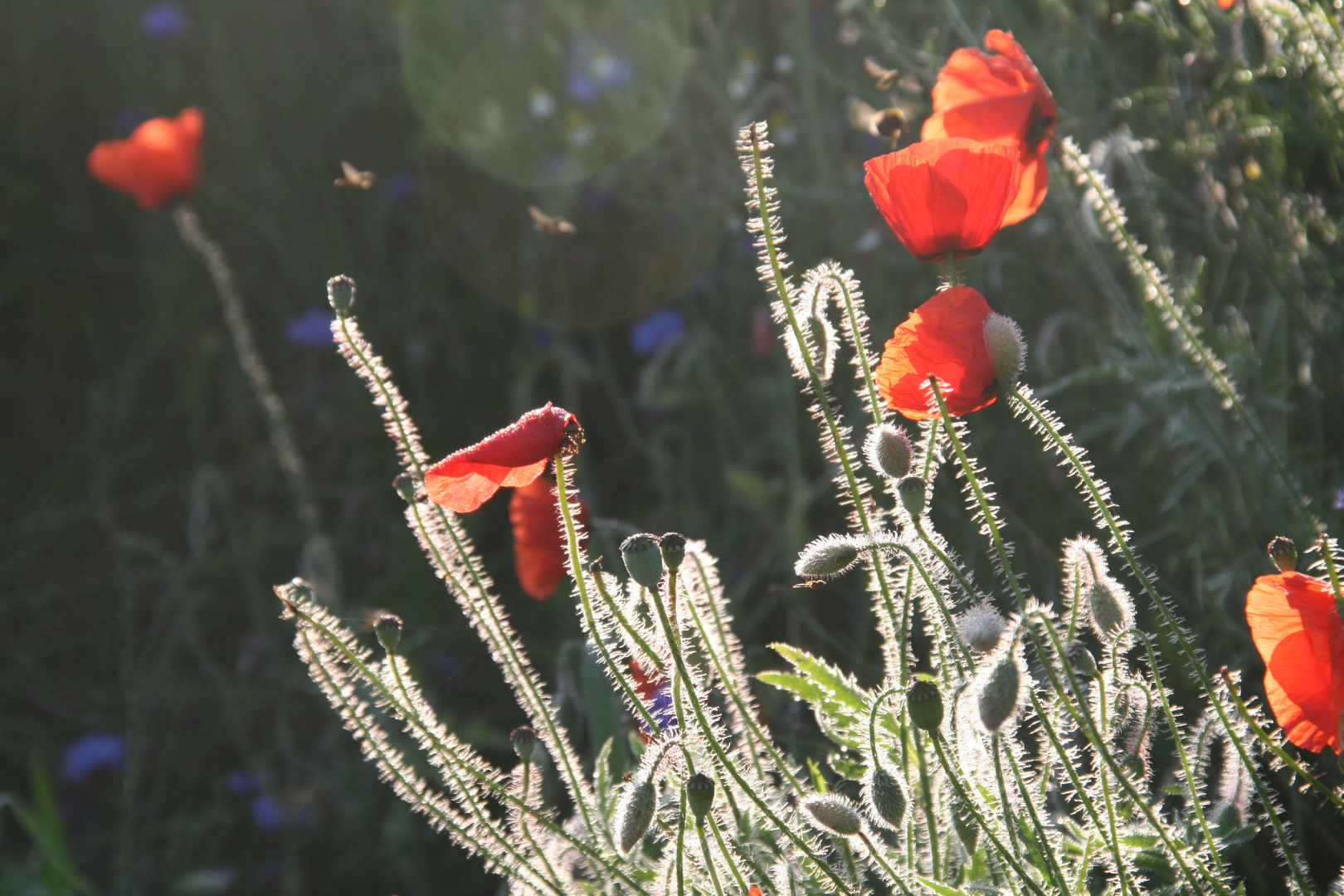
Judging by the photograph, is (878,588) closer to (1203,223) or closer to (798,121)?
(1203,223)

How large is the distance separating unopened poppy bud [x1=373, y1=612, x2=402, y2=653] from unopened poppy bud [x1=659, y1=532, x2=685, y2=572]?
270 mm

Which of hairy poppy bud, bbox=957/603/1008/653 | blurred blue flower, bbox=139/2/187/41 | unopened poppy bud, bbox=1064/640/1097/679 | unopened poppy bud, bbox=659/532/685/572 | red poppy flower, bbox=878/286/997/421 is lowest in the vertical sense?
blurred blue flower, bbox=139/2/187/41

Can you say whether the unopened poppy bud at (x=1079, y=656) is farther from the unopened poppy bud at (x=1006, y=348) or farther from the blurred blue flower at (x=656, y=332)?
the blurred blue flower at (x=656, y=332)

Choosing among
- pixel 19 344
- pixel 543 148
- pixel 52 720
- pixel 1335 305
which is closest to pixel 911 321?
pixel 1335 305

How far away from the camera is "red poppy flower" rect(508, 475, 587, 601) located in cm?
128

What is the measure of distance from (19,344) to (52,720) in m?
1.49

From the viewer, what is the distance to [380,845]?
2.26 m

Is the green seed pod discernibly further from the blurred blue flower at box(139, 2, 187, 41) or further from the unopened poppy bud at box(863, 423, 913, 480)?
the blurred blue flower at box(139, 2, 187, 41)

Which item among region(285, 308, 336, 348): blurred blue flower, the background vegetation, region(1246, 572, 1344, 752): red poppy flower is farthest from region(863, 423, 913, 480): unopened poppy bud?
region(285, 308, 336, 348): blurred blue flower

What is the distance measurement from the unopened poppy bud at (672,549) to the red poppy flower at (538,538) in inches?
17.3

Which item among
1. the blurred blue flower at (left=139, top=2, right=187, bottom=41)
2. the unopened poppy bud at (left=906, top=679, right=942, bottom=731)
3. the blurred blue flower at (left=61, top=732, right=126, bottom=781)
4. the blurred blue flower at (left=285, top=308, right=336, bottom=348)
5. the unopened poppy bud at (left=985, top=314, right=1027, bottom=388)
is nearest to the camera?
the unopened poppy bud at (left=906, top=679, right=942, bottom=731)

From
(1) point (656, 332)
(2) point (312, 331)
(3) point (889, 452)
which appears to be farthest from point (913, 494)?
(2) point (312, 331)

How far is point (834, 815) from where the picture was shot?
0.88 meters

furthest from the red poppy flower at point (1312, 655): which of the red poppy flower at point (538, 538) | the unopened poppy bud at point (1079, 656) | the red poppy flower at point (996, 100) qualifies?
the red poppy flower at point (538, 538)
